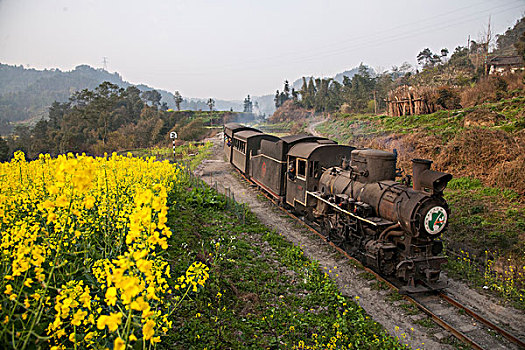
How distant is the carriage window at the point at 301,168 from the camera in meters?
13.0

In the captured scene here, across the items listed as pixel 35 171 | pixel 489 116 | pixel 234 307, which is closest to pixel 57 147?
pixel 35 171

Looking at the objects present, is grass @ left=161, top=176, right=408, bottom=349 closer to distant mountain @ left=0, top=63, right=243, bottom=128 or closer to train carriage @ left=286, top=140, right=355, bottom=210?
train carriage @ left=286, top=140, right=355, bottom=210

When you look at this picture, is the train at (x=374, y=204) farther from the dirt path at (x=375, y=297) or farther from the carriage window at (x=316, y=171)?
the dirt path at (x=375, y=297)

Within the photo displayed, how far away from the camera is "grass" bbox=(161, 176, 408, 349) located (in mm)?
6195

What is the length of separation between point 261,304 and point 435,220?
15.9ft

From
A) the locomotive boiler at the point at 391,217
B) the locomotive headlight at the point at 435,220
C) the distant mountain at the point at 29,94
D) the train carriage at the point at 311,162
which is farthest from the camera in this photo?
the distant mountain at the point at 29,94

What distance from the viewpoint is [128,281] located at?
270cm

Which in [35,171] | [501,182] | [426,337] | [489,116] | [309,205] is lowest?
[426,337]

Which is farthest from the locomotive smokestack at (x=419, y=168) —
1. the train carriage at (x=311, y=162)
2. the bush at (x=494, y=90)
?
the bush at (x=494, y=90)

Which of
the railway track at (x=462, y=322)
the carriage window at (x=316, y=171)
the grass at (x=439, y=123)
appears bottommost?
the railway track at (x=462, y=322)

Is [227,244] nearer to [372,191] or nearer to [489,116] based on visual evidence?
[372,191]

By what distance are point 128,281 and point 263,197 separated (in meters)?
15.2

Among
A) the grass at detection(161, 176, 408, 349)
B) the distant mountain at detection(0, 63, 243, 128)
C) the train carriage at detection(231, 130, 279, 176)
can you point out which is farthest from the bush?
the distant mountain at detection(0, 63, 243, 128)

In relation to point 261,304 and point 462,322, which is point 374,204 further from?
point 261,304
